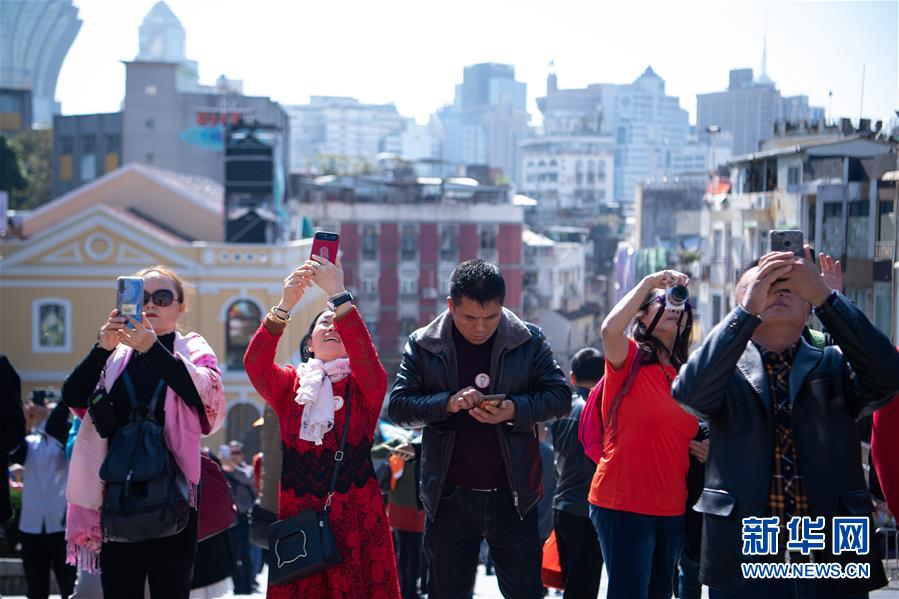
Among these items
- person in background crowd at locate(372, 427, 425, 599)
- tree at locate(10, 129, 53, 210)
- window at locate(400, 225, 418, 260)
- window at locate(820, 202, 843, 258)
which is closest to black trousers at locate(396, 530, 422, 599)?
person in background crowd at locate(372, 427, 425, 599)

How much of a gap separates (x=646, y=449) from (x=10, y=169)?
56839mm

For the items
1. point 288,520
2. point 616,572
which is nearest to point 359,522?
Result: point 288,520

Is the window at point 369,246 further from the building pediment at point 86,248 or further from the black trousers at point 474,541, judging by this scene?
the black trousers at point 474,541

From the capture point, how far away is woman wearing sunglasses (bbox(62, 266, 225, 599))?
516 cm

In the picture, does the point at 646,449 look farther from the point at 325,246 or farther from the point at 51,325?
the point at 51,325

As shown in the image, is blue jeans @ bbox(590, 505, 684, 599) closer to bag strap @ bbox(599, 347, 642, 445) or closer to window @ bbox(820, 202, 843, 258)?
bag strap @ bbox(599, 347, 642, 445)

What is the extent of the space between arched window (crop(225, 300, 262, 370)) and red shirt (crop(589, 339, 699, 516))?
27.0 metres

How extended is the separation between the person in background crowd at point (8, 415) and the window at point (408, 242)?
1907 inches

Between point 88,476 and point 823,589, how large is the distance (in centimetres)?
319

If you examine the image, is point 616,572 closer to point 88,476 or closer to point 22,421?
point 88,476

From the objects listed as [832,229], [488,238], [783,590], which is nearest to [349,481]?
[783,590]

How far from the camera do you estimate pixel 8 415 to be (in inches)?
211

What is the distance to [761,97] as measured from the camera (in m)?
100

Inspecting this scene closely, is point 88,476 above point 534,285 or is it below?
above
